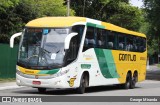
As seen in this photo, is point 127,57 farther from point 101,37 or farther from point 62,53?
point 62,53

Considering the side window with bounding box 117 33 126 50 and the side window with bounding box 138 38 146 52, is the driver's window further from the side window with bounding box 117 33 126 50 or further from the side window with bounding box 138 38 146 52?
the side window with bounding box 138 38 146 52

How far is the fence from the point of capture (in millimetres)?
30922

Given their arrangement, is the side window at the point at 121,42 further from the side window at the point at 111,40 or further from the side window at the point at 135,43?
the side window at the point at 135,43

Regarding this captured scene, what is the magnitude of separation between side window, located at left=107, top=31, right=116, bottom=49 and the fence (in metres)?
9.41

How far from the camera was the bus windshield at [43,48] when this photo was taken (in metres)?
19.1

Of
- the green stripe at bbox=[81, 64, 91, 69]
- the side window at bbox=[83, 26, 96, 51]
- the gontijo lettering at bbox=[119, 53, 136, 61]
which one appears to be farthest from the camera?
the gontijo lettering at bbox=[119, 53, 136, 61]

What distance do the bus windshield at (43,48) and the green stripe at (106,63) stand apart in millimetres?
3044

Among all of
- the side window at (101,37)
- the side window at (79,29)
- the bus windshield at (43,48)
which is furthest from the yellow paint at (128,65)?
the bus windshield at (43,48)

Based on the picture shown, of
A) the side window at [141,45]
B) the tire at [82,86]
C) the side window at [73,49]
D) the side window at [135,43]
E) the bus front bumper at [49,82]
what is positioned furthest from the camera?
the side window at [141,45]

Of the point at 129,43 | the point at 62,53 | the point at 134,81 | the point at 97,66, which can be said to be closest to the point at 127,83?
the point at 134,81

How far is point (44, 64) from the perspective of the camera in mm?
19141

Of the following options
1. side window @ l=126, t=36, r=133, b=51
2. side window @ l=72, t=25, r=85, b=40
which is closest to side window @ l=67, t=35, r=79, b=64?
side window @ l=72, t=25, r=85, b=40

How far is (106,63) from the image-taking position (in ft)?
77.2

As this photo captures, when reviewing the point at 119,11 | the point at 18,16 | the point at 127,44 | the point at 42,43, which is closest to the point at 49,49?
the point at 42,43
